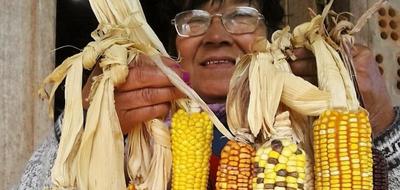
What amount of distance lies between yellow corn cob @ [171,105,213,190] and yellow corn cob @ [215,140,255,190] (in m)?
0.05

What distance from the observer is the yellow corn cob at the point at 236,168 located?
47.1 inches

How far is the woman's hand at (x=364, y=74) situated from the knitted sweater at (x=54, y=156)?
0.04 metres

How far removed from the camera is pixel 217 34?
1.78 metres

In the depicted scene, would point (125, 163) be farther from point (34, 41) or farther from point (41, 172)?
point (34, 41)

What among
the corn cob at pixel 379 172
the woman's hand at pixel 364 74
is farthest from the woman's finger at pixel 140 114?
the corn cob at pixel 379 172

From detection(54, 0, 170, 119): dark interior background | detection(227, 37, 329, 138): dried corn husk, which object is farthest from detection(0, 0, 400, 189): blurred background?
detection(54, 0, 170, 119): dark interior background

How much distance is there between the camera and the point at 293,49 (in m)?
1.28

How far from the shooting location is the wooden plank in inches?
73.9

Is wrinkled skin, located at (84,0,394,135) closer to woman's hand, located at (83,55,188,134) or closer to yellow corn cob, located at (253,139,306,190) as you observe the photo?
woman's hand, located at (83,55,188,134)

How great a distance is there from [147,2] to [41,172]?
1624mm

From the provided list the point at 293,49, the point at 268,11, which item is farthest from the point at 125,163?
the point at 268,11

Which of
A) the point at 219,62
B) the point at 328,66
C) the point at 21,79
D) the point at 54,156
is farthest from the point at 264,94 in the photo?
the point at 21,79

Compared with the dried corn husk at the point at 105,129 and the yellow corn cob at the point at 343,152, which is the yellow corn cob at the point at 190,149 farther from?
the yellow corn cob at the point at 343,152

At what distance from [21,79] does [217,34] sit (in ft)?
1.61
